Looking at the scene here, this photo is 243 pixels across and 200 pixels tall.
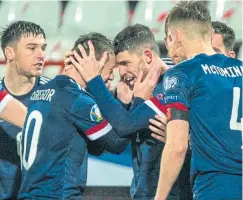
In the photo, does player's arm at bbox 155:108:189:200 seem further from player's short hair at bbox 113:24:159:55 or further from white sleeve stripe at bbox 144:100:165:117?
player's short hair at bbox 113:24:159:55

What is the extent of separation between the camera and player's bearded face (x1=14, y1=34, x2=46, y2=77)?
4.97m

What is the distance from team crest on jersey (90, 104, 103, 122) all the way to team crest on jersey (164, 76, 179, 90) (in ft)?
1.56

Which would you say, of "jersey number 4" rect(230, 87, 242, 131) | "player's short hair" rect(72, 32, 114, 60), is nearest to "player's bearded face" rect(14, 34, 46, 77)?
"player's short hair" rect(72, 32, 114, 60)

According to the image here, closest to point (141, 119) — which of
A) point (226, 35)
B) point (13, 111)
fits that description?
point (13, 111)

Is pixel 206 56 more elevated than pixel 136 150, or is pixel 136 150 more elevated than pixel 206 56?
pixel 206 56

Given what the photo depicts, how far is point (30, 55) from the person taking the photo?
5.07 metres

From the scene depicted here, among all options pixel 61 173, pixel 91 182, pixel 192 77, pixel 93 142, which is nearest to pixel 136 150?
pixel 93 142

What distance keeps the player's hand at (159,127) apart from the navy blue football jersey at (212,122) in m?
0.48

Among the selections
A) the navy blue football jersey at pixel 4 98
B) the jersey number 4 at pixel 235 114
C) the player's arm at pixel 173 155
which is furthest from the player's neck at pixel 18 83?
the jersey number 4 at pixel 235 114

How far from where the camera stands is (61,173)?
3598 millimetres

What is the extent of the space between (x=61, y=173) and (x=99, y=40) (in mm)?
884

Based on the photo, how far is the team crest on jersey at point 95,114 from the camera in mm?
3646

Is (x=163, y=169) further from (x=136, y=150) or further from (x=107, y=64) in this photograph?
(x=107, y=64)

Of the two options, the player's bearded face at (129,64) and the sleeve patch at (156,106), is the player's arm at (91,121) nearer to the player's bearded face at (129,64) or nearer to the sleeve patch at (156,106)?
the sleeve patch at (156,106)
